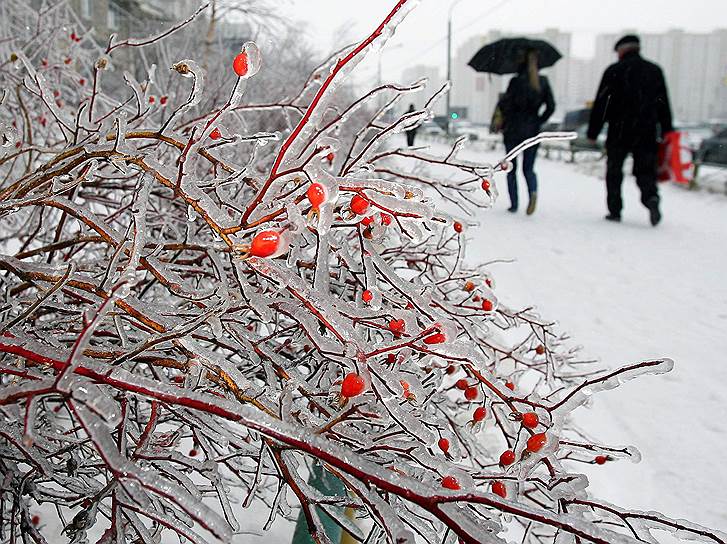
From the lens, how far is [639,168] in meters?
6.19

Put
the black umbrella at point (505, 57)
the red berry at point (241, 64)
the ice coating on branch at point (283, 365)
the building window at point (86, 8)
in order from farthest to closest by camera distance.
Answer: the building window at point (86, 8)
the black umbrella at point (505, 57)
the red berry at point (241, 64)
the ice coating on branch at point (283, 365)

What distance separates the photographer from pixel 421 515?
2.91 feet

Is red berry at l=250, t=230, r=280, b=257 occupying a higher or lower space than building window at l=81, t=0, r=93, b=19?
lower

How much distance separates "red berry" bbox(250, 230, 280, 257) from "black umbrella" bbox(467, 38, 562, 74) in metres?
7.58

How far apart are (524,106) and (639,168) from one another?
142 cm

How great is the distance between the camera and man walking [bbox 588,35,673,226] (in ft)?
19.9

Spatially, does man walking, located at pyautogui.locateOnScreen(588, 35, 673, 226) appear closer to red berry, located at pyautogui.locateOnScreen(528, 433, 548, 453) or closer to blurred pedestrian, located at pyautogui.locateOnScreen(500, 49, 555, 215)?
blurred pedestrian, located at pyautogui.locateOnScreen(500, 49, 555, 215)

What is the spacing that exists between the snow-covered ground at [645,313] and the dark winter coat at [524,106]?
3.18 ft

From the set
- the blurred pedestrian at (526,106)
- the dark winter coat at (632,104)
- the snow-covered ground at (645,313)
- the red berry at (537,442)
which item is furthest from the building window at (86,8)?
the red berry at (537,442)

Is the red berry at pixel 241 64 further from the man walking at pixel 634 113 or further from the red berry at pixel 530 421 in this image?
the man walking at pixel 634 113

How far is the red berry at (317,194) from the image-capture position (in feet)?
2.19

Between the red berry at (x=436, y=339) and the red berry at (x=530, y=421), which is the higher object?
the red berry at (x=436, y=339)

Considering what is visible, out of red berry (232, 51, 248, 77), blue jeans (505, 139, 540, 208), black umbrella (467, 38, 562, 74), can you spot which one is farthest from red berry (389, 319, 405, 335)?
black umbrella (467, 38, 562, 74)

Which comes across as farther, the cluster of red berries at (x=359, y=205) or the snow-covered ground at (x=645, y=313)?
the snow-covered ground at (x=645, y=313)
